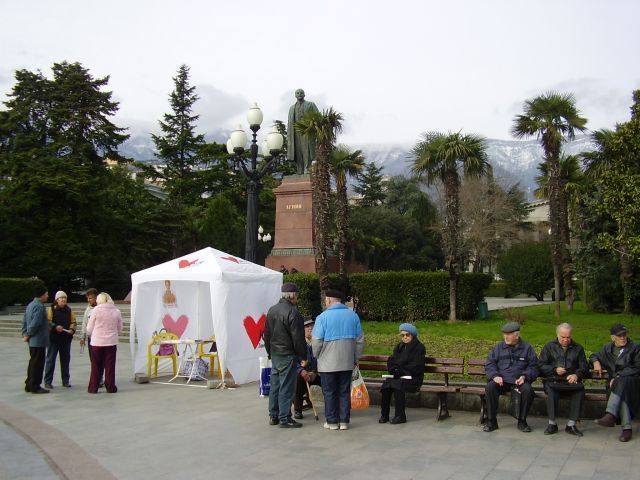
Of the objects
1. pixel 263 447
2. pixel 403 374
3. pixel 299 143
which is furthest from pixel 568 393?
pixel 299 143

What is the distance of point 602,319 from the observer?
2020 cm

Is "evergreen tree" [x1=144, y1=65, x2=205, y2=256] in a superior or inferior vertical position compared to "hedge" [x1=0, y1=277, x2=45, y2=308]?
superior

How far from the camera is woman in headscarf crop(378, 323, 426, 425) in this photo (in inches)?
318

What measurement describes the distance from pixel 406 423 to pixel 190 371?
5.34 metres

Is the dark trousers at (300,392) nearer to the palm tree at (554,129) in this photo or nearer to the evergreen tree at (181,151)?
the palm tree at (554,129)

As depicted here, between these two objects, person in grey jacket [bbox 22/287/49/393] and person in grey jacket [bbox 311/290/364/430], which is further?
person in grey jacket [bbox 22/287/49/393]

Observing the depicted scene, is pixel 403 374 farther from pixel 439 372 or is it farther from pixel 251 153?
pixel 251 153

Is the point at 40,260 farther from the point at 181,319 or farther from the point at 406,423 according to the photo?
the point at 406,423

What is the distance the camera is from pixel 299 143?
23.8 meters

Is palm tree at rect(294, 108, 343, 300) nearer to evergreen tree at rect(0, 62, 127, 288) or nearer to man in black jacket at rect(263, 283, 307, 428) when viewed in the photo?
man in black jacket at rect(263, 283, 307, 428)

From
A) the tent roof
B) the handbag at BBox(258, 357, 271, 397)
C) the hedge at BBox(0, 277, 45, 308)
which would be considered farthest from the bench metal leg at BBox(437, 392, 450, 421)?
the hedge at BBox(0, 277, 45, 308)

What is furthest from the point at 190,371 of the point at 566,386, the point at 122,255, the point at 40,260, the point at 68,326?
the point at 122,255

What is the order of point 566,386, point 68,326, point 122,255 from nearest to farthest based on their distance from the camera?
point 566,386, point 68,326, point 122,255

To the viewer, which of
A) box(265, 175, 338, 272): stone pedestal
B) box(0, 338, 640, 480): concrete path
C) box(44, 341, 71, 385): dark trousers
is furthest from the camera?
box(265, 175, 338, 272): stone pedestal
